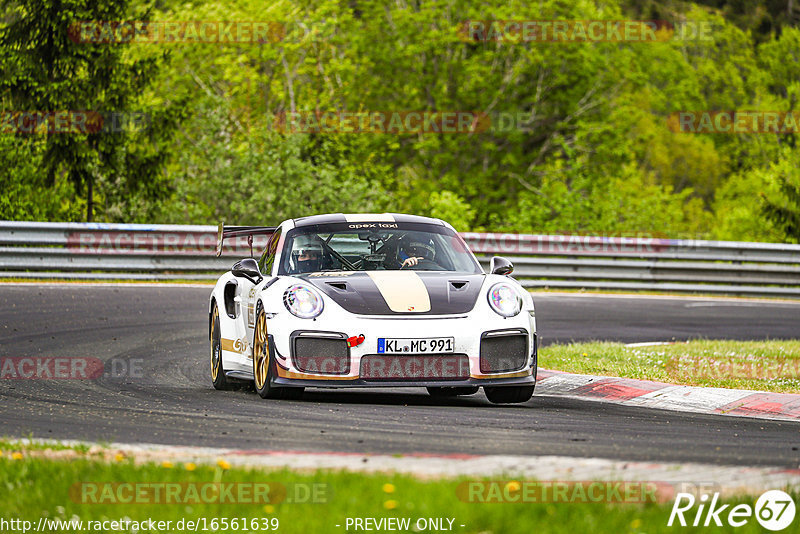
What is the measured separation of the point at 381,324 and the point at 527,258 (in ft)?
42.0

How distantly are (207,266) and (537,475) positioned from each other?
14.4 meters

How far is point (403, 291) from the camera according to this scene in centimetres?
830

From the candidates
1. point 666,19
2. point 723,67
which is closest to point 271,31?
point 723,67

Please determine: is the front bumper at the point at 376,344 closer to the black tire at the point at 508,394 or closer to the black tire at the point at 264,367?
the black tire at the point at 264,367

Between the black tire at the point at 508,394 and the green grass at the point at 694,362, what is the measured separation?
6.28 ft

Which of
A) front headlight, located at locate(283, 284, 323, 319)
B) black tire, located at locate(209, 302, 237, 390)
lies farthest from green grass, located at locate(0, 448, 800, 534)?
black tire, located at locate(209, 302, 237, 390)

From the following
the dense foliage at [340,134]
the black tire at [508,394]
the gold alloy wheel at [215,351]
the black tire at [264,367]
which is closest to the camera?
the black tire at [264,367]

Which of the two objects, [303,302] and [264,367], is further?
[264,367]

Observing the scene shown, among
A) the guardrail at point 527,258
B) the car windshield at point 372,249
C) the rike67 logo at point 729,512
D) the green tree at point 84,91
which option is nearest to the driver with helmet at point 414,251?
the car windshield at point 372,249

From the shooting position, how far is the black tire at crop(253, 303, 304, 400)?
27.2 ft

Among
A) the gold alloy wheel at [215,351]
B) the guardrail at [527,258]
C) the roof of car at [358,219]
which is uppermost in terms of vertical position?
the roof of car at [358,219]

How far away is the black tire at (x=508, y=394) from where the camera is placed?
8633mm

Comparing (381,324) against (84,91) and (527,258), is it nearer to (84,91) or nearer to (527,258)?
(527,258)

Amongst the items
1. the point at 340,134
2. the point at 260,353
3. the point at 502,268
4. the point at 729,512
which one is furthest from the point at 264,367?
the point at 340,134
